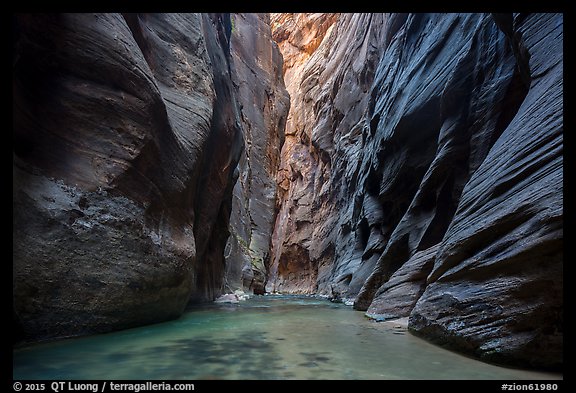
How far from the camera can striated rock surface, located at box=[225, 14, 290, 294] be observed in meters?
27.4

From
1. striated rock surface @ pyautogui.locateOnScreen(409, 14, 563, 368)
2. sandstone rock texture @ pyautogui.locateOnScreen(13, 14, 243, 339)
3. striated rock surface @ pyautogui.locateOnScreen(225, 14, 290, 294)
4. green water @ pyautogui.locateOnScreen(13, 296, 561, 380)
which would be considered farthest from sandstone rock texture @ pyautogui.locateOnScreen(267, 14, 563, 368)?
striated rock surface @ pyautogui.locateOnScreen(225, 14, 290, 294)

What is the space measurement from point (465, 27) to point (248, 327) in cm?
989

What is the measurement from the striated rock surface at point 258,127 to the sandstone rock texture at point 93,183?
17.6 m

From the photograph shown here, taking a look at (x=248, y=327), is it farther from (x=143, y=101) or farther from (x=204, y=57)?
(x=204, y=57)

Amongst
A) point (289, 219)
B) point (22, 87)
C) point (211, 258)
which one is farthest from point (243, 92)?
point (22, 87)

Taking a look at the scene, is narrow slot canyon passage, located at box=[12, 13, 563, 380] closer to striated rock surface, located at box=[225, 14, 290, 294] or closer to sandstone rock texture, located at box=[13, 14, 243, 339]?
sandstone rock texture, located at box=[13, 14, 243, 339]

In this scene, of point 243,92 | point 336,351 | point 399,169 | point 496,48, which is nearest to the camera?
point 336,351

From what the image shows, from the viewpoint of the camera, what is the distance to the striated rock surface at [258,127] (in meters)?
27.4

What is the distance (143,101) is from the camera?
19.0 ft

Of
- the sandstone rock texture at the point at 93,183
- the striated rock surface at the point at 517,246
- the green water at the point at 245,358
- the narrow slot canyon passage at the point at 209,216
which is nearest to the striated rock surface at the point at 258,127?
the narrow slot canyon passage at the point at 209,216

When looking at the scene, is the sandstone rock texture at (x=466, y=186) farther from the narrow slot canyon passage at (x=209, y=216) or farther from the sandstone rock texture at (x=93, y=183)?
the sandstone rock texture at (x=93, y=183)

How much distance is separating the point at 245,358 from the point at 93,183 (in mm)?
3459

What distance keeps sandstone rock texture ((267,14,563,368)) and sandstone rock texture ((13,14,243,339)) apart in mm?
4405

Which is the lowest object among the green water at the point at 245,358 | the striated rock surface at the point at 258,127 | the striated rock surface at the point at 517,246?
the green water at the point at 245,358
